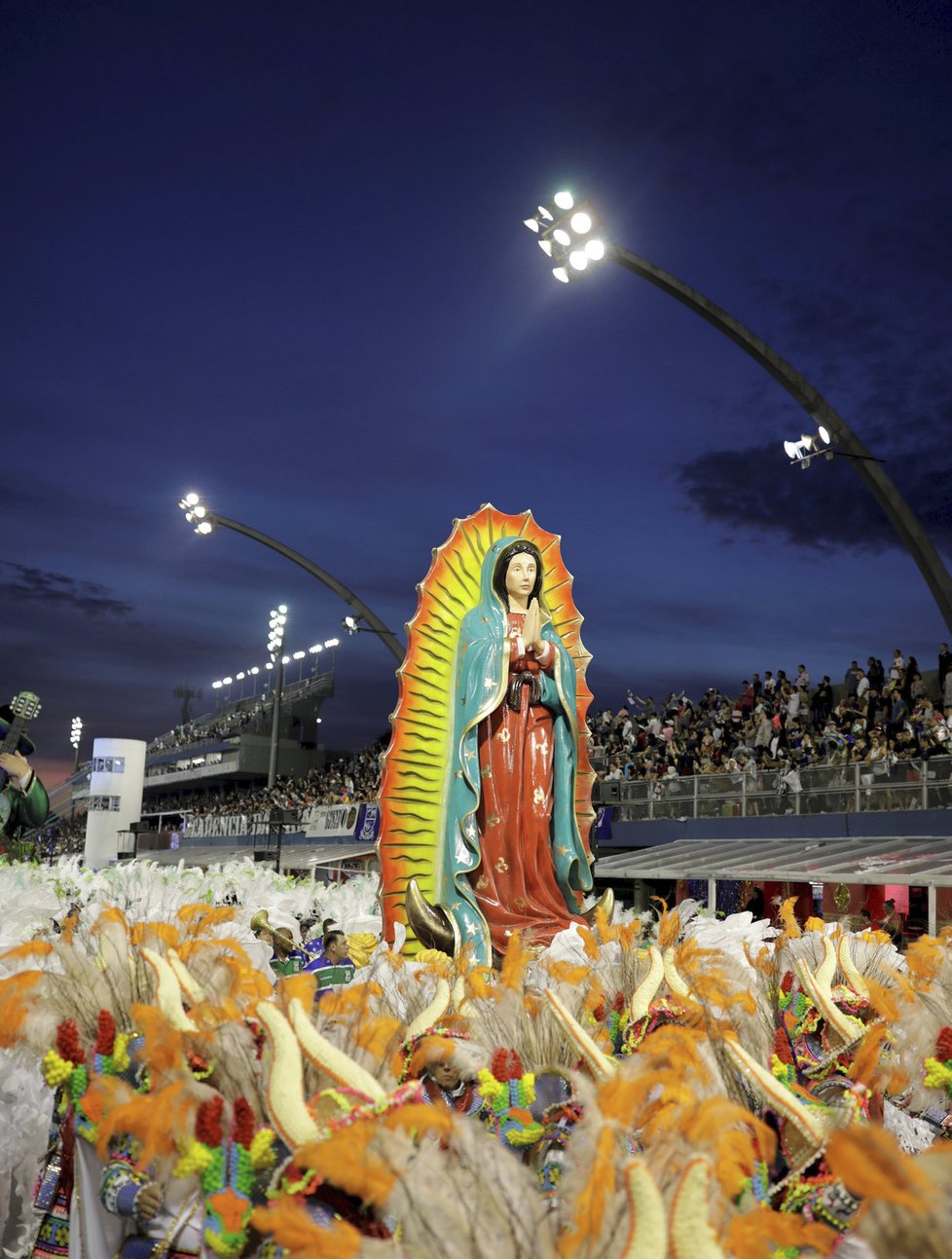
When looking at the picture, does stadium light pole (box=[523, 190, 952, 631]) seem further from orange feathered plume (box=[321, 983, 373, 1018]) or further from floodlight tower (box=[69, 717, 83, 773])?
floodlight tower (box=[69, 717, 83, 773])

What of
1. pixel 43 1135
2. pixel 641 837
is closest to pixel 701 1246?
pixel 43 1135

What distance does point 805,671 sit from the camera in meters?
19.8

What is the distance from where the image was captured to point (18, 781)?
36.9ft

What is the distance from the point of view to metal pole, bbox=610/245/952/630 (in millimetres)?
8086

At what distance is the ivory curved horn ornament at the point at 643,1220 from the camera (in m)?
1.50

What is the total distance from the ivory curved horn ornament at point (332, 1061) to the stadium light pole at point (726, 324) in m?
7.05

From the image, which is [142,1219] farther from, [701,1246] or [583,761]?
[583,761]

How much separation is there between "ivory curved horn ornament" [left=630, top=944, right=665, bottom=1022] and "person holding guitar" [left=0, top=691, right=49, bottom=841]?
9144 millimetres

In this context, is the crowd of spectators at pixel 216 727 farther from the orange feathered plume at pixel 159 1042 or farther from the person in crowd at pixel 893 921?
the orange feathered plume at pixel 159 1042

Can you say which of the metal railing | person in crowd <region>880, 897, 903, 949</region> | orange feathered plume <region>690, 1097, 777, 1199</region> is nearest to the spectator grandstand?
the metal railing

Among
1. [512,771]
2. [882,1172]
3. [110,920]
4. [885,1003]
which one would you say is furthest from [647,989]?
[512,771]

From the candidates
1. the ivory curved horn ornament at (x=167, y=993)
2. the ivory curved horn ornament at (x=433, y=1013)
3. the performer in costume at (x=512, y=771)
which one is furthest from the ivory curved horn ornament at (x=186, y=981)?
the performer in costume at (x=512, y=771)

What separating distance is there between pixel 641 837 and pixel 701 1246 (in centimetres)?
1699

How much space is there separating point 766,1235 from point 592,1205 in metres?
0.27
